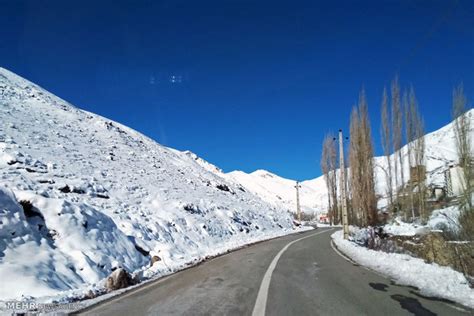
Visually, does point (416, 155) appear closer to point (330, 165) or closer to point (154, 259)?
point (330, 165)

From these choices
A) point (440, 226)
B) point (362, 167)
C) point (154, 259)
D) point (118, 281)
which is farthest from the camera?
point (362, 167)

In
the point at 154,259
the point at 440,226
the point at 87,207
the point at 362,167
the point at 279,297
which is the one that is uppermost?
the point at 362,167

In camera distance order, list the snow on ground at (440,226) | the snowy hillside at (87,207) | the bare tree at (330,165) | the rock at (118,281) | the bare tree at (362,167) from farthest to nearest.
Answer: the bare tree at (330,165) < the bare tree at (362,167) < the snow on ground at (440,226) < the snowy hillside at (87,207) < the rock at (118,281)

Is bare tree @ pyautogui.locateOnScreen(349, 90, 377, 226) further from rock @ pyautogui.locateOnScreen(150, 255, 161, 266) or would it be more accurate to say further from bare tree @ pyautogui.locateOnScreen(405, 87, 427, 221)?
rock @ pyautogui.locateOnScreen(150, 255, 161, 266)

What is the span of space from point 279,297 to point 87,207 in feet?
36.0

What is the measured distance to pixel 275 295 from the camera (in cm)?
642

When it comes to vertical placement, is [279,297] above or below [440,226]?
below

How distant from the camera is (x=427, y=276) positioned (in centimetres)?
733

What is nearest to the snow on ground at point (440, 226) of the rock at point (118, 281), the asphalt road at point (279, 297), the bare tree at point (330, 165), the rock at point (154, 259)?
the asphalt road at point (279, 297)

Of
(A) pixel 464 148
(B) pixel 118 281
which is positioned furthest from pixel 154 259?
(A) pixel 464 148

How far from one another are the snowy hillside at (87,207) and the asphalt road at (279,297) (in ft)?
6.83

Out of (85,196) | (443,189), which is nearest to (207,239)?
(85,196)

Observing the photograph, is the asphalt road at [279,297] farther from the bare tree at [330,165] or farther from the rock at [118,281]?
the bare tree at [330,165]

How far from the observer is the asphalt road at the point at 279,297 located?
5.32 metres
